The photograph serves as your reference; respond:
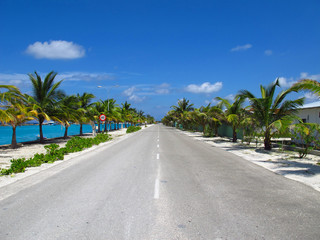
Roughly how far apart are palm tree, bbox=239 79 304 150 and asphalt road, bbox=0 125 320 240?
8182mm

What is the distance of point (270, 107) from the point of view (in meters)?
16.0

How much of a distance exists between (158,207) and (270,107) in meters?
13.4

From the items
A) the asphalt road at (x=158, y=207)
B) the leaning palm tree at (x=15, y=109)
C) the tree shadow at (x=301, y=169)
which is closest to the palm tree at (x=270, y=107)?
the tree shadow at (x=301, y=169)

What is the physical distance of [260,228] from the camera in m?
4.16

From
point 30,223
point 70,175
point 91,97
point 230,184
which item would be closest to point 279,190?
point 230,184

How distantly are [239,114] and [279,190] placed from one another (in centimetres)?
1720

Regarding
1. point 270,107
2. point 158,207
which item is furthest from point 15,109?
point 270,107

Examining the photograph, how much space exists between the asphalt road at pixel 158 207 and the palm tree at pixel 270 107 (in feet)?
26.8

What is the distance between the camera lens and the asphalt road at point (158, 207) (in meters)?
4.00

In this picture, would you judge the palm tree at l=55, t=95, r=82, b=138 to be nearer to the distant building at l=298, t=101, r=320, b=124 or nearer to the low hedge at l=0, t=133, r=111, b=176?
the low hedge at l=0, t=133, r=111, b=176

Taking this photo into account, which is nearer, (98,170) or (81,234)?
(81,234)

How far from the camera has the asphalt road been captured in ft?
13.1

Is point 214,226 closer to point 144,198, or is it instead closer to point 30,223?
point 144,198

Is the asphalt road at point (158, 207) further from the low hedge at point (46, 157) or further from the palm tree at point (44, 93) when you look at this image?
the palm tree at point (44, 93)
